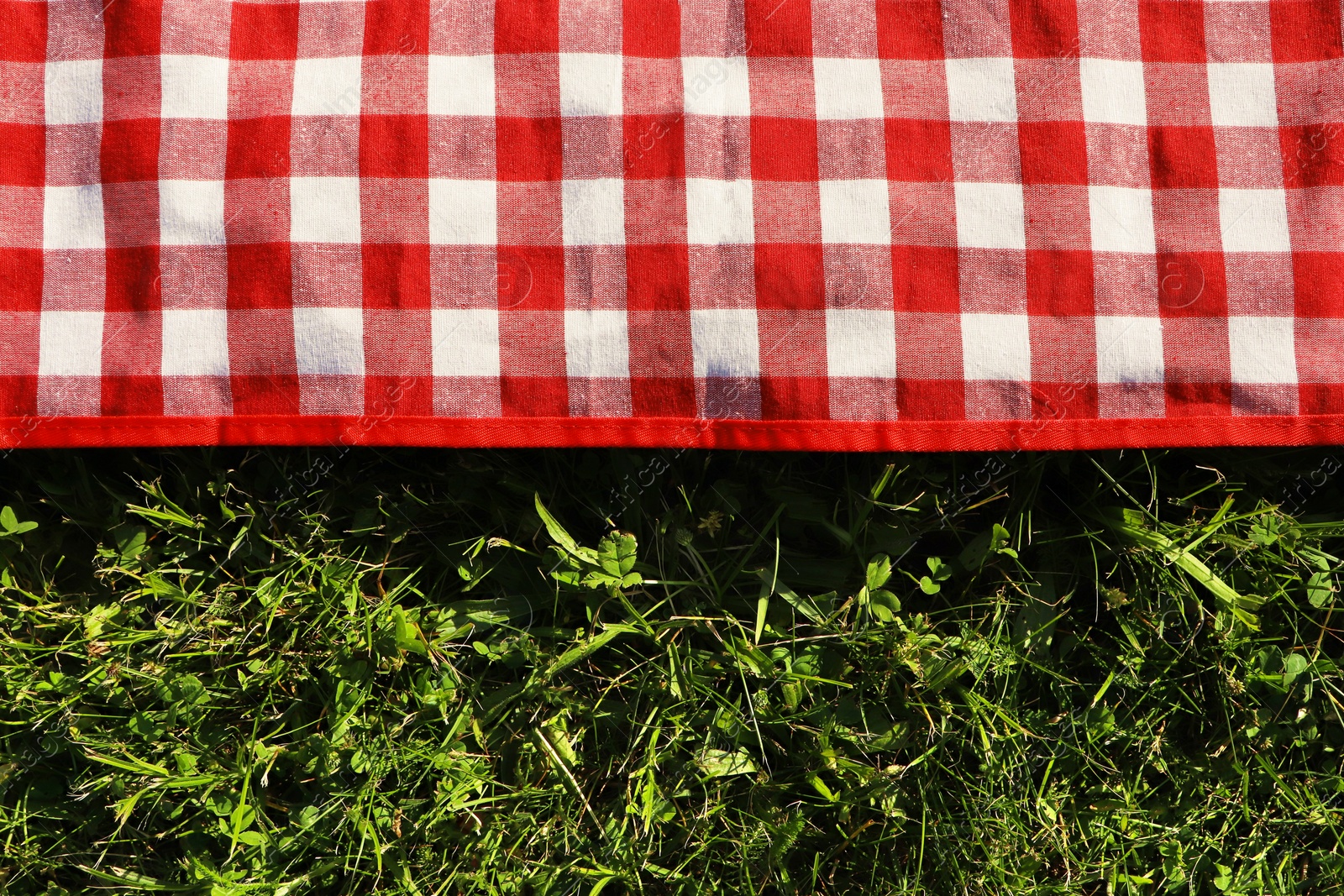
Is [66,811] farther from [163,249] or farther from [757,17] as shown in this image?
[757,17]

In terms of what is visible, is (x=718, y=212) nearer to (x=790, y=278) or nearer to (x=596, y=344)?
(x=790, y=278)

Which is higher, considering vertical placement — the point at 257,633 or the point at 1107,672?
the point at 257,633

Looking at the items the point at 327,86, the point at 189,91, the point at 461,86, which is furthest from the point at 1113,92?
the point at 189,91

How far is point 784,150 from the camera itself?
1.30 m

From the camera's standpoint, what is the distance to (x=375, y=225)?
1.28 meters

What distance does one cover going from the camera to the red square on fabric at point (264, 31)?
4.30 ft

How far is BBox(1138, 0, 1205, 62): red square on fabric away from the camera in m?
1.32

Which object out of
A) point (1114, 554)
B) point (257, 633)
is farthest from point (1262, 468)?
point (257, 633)

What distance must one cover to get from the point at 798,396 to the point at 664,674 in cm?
48

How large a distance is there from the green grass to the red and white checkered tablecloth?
0.12 m

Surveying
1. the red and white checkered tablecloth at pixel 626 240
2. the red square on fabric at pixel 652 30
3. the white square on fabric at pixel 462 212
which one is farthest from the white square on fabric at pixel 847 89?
the white square on fabric at pixel 462 212

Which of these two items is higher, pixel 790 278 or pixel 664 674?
pixel 790 278

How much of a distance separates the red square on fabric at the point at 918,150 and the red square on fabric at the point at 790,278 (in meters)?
0.19

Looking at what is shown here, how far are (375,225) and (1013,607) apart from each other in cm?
118
